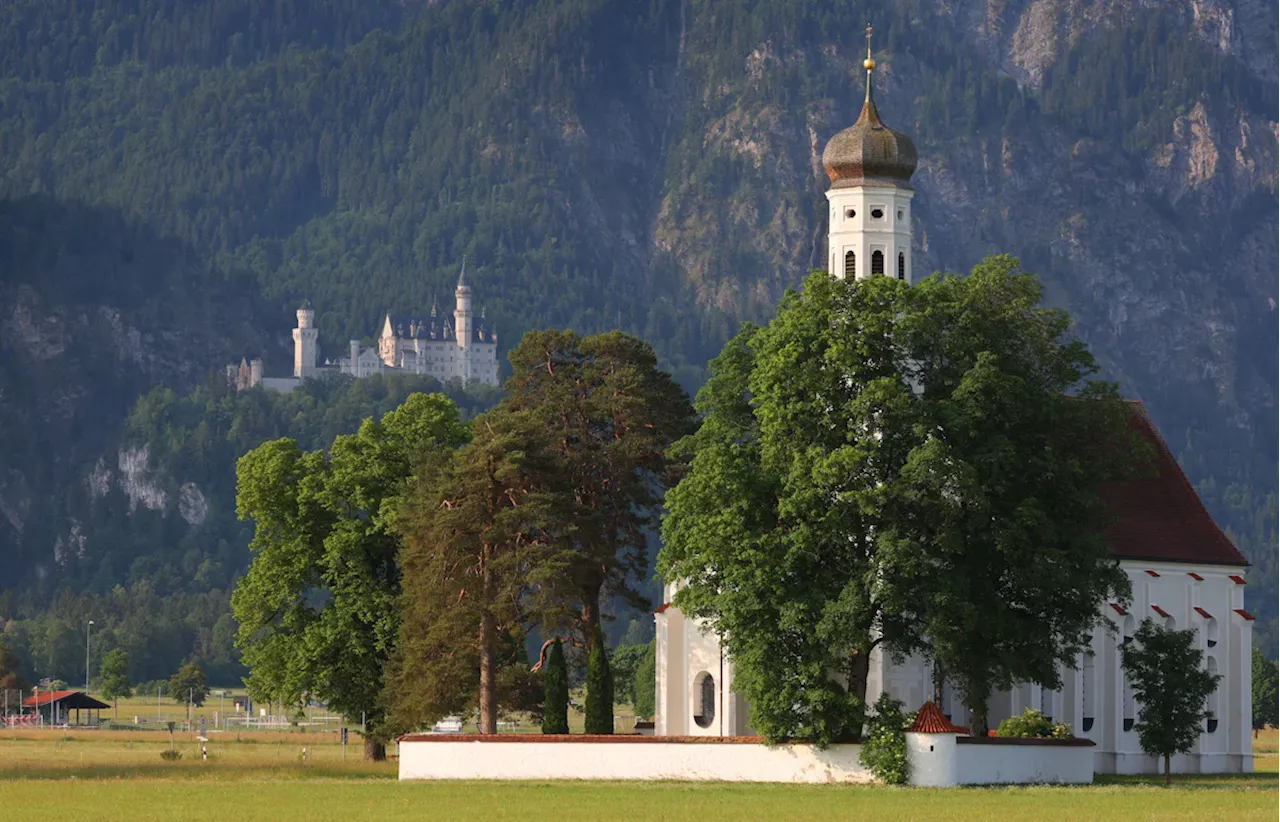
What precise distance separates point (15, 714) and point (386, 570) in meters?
72.0

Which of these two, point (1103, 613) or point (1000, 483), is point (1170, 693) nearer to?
point (1000, 483)

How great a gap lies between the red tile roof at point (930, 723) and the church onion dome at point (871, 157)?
884 inches

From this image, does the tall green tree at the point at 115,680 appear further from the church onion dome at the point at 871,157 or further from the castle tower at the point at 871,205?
the church onion dome at the point at 871,157

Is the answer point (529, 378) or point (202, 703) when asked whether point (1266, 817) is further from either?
point (202, 703)

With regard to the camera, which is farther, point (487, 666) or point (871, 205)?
point (871, 205)

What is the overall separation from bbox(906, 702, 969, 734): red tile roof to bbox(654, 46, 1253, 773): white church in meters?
10.4

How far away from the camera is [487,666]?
78062mm

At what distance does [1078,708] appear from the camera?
83562mm

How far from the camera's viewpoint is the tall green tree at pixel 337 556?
8675 cm

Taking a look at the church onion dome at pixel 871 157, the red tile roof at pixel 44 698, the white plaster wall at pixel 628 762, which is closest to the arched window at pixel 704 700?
the white plaster wall at pixel 628 762

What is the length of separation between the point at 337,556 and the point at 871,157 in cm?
2189

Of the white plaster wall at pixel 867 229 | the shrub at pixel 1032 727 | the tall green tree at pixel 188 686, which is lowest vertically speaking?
the tall green tree at pixel 188 686

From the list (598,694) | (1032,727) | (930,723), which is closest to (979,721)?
(1032,727)

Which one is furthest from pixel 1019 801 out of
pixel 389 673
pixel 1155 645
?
pixel 389 673
